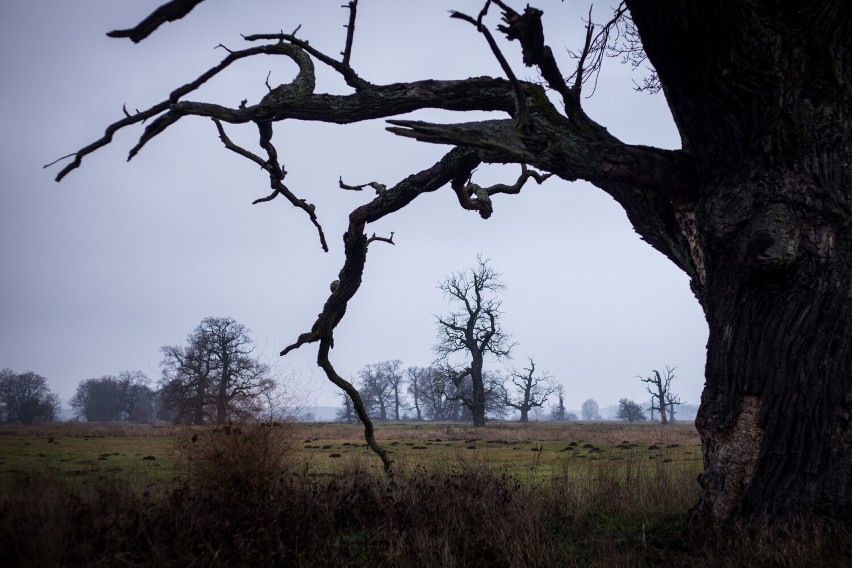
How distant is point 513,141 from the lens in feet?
→ 13.5

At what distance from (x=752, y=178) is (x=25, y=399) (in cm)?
8085

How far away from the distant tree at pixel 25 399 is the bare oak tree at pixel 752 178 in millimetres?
64840

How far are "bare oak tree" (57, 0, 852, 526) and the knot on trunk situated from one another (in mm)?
12

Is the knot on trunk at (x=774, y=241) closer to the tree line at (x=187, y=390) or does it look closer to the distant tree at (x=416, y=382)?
the tree line at (x=187, y=390)

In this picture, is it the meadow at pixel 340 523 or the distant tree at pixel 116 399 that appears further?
the distant tree at pixel 116 399

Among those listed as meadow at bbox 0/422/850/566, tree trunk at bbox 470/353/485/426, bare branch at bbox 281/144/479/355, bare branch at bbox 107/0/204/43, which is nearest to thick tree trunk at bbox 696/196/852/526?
meadow at bbox 0/422/850/566

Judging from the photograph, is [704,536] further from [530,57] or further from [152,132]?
[152,132]

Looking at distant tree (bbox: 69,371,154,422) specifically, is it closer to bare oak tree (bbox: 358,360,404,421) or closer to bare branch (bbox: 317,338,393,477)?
bare oak tree (bbox: 358,360,404,421)

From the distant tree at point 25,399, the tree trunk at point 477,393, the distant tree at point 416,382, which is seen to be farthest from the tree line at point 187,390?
the distant tree at point 416,382

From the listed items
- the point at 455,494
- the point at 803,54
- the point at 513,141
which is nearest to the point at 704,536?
the point at 455,494

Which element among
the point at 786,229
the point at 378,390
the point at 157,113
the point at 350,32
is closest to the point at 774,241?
the point at 786,229

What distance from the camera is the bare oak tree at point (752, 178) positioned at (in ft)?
12.0

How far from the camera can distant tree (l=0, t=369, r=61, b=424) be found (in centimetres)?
5433

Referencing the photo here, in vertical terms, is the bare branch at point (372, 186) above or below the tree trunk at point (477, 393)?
above
